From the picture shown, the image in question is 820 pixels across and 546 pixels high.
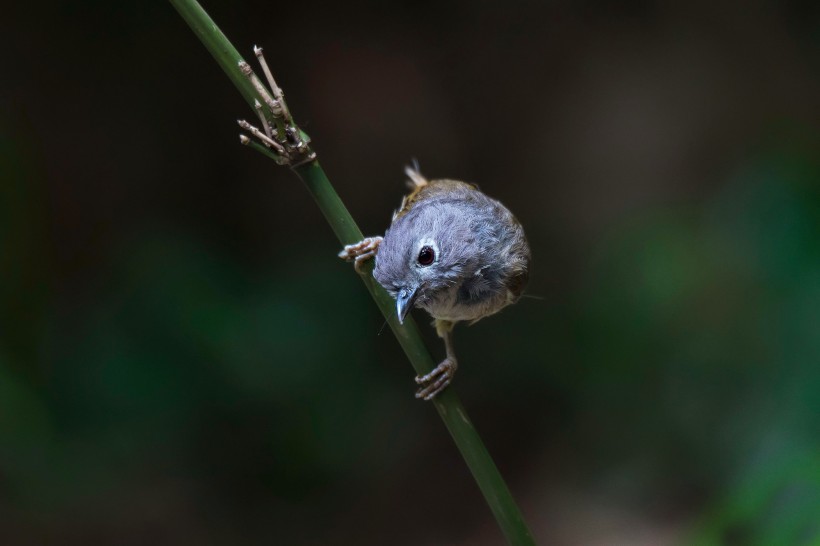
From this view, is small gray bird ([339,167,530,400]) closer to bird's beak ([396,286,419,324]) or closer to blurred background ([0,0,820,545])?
bird's beak ([396,286,419,324])

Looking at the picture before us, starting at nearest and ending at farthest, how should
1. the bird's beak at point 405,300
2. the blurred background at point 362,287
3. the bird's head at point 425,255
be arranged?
the bird's beak at point 405,300, the bird's head at point 425,255, the blurred background at point 362,287

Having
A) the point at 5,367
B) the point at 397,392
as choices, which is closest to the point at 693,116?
the point at 397,392

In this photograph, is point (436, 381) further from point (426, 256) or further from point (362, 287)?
point (362, 287)

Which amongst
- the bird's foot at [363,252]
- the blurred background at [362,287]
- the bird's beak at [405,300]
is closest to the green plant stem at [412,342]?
the bird's beak at [405,300]

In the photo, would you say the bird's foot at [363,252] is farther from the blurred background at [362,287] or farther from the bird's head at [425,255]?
the blurred background at [362,287]

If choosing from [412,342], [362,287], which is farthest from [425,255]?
[362,287]
